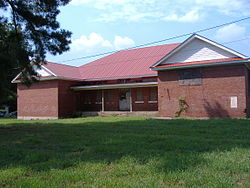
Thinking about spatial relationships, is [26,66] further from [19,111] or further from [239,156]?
[19,111]

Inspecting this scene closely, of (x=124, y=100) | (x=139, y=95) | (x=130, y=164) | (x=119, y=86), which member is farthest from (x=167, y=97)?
(x=130, y=164)

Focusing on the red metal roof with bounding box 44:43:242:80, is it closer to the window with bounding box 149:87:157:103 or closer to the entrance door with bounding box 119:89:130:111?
the window with bounding box 149:87:157:103

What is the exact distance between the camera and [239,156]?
602 centimetres

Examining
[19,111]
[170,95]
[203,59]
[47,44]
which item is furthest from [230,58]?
[19,111]

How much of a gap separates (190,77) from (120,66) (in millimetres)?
8672

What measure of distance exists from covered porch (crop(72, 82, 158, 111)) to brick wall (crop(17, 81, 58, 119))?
2.17 metres

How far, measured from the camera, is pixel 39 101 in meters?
25.5

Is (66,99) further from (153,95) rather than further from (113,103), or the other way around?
(153,95)

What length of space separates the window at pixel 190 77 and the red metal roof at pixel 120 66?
2.88 m

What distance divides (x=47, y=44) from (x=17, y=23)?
68.2 inches

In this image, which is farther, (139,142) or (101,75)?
(101,75)

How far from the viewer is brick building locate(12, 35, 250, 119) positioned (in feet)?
58.6

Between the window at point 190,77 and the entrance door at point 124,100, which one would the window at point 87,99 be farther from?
the window at point 190,77

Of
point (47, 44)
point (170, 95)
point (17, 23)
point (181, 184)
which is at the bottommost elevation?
point (181, 184)
